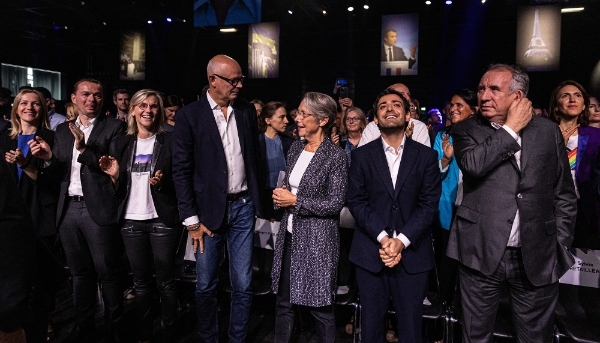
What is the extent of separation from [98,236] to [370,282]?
1.91 m

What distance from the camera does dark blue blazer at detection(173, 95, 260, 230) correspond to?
9.16ft

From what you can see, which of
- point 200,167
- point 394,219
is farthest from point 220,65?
point 394,219

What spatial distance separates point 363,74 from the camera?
39.6ft

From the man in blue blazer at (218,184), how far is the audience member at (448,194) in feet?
4.88

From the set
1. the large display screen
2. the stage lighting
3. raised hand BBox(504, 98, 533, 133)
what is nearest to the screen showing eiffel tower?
the stage lighting

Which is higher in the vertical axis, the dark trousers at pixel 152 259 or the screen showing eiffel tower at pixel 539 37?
the screen showing eiffel tower at pixel 539 37

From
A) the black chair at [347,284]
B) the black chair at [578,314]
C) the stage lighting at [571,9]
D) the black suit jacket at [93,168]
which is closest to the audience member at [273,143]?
the black chair at [347,284]

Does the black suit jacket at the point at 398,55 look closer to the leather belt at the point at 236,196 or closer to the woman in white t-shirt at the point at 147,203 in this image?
the woman in white t-shirt at the point at 147,203

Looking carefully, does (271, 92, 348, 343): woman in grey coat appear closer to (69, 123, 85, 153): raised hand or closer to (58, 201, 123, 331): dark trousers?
(58, 201, 123, 331): dark trousers


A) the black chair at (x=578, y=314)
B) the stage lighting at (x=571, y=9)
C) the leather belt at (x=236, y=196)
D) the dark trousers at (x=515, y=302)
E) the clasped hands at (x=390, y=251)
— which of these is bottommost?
the black chair at (x=578, y=314)

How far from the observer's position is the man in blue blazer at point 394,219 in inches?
99.2

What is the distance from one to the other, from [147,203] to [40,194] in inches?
40.0

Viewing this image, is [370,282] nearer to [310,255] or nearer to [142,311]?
[310,255]

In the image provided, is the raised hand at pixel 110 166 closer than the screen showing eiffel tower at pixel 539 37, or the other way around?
the raised hand at pixel 110 166
